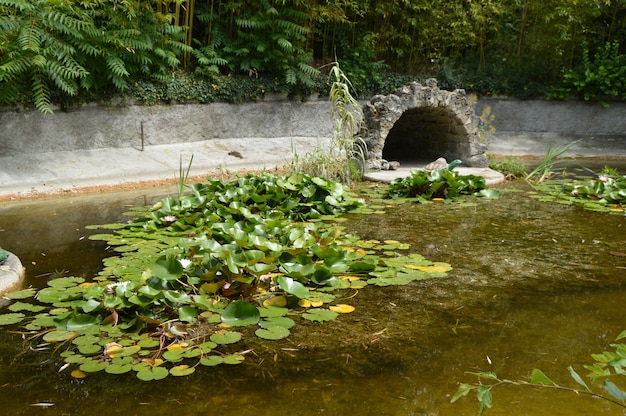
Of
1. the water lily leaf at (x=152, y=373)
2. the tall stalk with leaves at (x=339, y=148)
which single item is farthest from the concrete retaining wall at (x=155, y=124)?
the water lily leaf at (x=152, y=373)

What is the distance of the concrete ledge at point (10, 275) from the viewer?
3355mm

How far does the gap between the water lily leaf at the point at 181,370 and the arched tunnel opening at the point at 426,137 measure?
624 cm

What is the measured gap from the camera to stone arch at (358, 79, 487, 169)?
24.9ft

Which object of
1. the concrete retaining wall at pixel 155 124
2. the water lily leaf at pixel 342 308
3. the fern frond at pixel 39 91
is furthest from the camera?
the concrete retaining wall at pixel 155 124

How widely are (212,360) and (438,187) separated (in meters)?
4.13

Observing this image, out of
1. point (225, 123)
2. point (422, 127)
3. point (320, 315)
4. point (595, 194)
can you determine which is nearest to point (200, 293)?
point (320, 315)

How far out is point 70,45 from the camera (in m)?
7.50

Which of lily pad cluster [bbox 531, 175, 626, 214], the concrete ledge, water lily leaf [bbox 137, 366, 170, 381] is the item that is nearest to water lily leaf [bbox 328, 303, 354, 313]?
water lily leaf [bbox 137, 366, 170, 381]

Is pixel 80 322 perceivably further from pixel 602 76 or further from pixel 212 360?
pixel 602 76

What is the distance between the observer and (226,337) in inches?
107

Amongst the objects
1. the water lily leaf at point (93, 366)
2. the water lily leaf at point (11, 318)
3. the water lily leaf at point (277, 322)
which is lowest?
the water lily leaf at point (11, 318)

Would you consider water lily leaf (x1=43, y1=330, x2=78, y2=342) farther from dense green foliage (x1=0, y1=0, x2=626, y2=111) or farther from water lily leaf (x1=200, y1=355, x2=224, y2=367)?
dense green foliage (x1=0, y1=0, x2=626, y2=111)

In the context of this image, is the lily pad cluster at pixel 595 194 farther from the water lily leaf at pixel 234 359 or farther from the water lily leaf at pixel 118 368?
the water lily leaf at pixel 118 368

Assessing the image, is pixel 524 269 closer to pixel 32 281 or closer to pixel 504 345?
pixel 504 345
